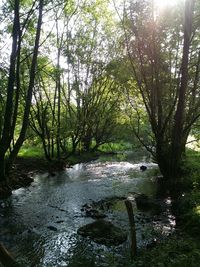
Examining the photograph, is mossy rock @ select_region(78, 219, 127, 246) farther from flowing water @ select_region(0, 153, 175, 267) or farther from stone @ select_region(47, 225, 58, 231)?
stone @ select_region(47, 225, 58, 231)

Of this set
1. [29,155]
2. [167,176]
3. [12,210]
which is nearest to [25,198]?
[12,210]

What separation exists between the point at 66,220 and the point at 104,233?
8.97 ft

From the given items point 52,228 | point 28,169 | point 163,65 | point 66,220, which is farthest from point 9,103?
point 163,65

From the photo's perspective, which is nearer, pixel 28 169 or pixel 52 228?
pixel 52 228

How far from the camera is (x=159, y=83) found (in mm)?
19844

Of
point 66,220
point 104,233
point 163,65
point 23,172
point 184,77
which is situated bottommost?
point 66,220

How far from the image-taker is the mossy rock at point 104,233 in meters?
11.1

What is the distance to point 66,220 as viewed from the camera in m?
13.7

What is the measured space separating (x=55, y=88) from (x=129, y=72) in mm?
10551

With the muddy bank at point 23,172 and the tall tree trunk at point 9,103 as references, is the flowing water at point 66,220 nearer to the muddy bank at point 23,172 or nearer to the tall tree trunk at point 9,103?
the muddy bank at point 23,172

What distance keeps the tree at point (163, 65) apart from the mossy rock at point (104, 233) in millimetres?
7286

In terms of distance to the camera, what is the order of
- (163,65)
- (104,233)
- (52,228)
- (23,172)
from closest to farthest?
1. (104,233)
2. (52,228)
3. (163,65)
4. (23,172)

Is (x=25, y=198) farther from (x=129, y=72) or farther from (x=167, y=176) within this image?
(x=129, y=72)

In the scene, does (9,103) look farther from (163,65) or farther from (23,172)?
(163,65)
